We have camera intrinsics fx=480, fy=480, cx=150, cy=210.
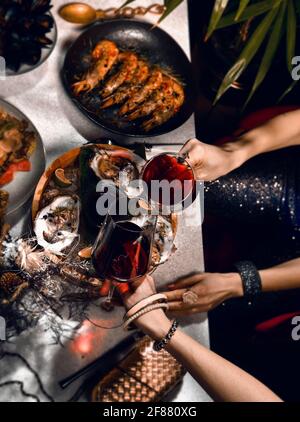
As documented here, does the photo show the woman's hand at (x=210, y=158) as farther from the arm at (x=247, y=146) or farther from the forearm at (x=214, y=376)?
the forearm at (x=214, y=376)

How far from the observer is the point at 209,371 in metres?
1.05

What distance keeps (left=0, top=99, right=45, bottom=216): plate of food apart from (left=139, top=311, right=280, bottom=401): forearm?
1.28 ft

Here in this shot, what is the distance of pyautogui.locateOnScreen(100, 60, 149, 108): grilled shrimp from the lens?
119 cm

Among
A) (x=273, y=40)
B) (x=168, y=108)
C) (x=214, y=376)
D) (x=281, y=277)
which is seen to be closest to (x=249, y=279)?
(x=281, y=277)

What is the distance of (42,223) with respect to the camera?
99 cm

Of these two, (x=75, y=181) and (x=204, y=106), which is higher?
(x=75, y=181)

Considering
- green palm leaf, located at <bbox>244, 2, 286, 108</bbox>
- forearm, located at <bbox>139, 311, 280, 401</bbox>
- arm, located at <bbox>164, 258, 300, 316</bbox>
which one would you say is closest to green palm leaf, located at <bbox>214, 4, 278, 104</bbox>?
green palm leaf, located at <bbox>244, 2, 286, 108</bbox>

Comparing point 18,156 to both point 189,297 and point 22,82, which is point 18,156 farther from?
point 189,297

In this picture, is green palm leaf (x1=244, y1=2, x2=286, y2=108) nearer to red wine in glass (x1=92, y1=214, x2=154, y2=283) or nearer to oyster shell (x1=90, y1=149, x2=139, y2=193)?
oyster shell (x1=90, y1=149, x2=139, y2=193)

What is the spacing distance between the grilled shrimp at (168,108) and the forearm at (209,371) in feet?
1.53

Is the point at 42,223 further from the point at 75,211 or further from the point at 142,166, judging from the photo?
the point at 142,166

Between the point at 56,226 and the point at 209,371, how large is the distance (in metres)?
0.46

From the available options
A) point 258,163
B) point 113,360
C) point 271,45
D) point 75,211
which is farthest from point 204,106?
point 113,360
